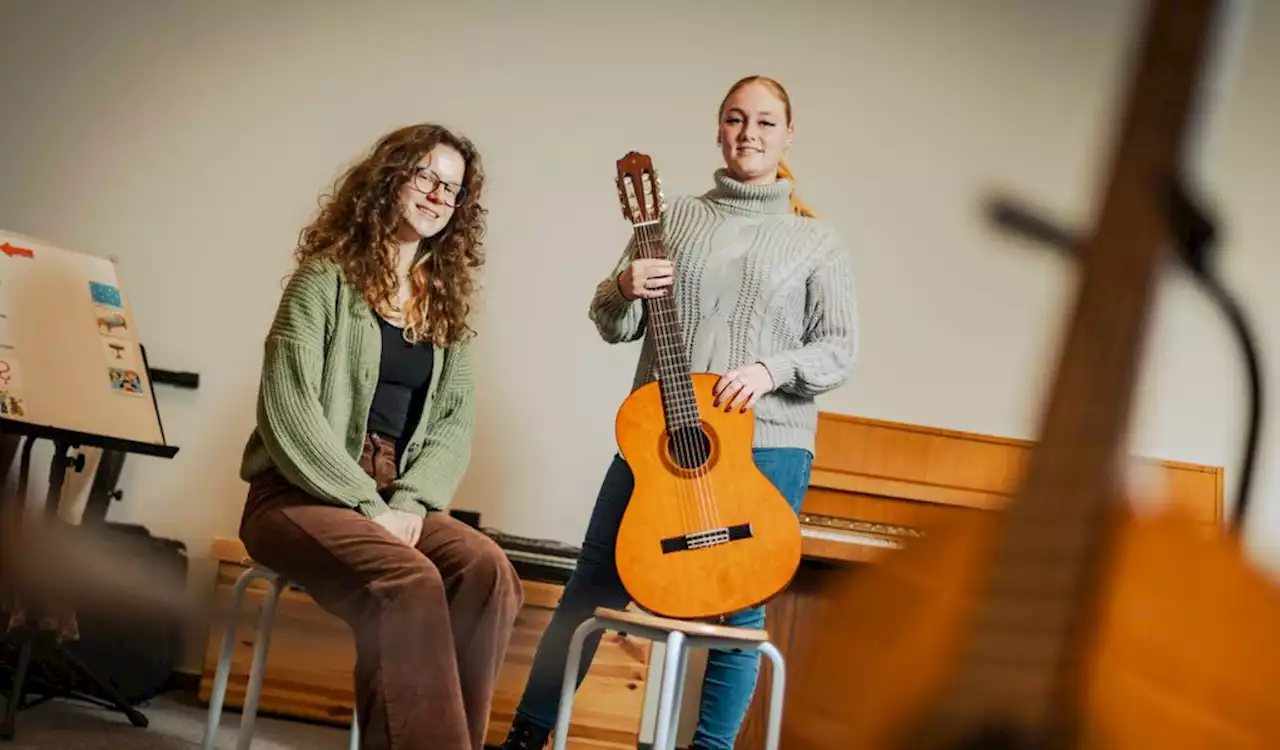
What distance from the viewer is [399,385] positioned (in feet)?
6.15

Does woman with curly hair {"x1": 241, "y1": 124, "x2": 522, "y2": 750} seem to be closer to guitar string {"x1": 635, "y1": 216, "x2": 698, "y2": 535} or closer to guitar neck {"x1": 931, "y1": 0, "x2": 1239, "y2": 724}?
guitar string {"x1": 635, "y1": 216, "x2": 698, "y2": 535}

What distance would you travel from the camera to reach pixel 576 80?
314 centimetres

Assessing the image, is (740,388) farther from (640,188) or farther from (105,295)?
(105,295)

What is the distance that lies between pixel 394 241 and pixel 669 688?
90 cm

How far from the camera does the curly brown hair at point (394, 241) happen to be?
6.11 feet

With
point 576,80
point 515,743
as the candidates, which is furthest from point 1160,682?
point 576,80

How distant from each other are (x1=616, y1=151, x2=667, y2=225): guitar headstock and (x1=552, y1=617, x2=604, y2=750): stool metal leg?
63 cm

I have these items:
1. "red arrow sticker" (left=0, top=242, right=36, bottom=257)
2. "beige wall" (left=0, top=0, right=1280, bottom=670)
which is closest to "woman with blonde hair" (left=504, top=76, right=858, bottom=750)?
"red arrow sticker" (left=0, top=242, right=36, bottom=257)

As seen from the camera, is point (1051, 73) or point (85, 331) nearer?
point (85, 331)

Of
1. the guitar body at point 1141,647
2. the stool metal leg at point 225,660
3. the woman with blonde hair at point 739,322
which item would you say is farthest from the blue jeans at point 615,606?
the guitar body at point 1141,647

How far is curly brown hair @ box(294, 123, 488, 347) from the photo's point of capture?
1.86 metres

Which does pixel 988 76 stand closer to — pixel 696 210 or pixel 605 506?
pixel 696 210

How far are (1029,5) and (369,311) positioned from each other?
7.51 feet

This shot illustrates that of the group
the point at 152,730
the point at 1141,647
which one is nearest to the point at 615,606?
the point at 152,730
